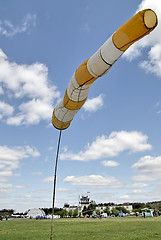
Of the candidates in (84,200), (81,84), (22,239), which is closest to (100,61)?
(81,84)

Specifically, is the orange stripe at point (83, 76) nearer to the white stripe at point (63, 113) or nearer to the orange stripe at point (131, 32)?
the orange stripe at point (131, 32)

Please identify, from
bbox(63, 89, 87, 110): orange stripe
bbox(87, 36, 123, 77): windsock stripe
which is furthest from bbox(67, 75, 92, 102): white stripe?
bbox(87, 36, 123, 77): windsock stripe

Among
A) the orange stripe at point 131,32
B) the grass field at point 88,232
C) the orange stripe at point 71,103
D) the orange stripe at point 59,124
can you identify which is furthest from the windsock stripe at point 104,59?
the grass field at point 88,232

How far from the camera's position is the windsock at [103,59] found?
3.90 metres

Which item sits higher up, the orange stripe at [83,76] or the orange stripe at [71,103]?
the orange stripe at [83,76]

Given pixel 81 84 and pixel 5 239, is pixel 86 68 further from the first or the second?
pixel 5 239

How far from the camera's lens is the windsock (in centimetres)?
390

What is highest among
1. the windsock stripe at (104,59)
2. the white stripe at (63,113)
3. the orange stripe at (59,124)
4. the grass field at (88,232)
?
the windsock stripe at (104,59)

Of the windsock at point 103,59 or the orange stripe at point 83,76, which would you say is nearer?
the windsock at point 103,59

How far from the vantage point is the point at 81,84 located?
17.9 ft

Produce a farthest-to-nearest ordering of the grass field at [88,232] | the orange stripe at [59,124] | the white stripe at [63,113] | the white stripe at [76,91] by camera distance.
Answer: the grass field at [88,232]
the orange stripe at [59,124]
the white stripe at [63,113]
the white stripe at [76,91]

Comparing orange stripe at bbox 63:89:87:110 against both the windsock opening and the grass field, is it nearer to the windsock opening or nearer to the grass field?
the windsock opening

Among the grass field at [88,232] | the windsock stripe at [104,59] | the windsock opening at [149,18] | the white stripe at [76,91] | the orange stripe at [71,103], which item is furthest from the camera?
the grass field at [88,232]

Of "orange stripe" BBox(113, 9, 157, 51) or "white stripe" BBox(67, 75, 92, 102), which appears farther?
"white stripe" BBox(67, 75, 92, 102)
